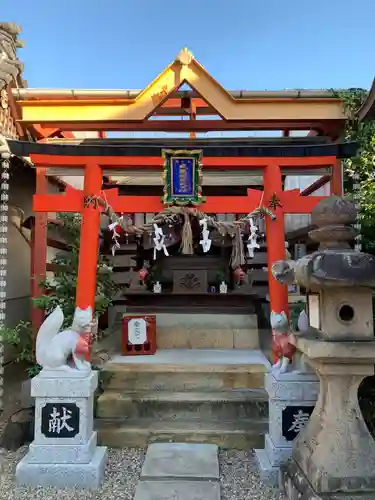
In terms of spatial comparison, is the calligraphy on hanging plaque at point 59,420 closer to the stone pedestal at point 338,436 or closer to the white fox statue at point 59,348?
the white fox statue at point 59,348

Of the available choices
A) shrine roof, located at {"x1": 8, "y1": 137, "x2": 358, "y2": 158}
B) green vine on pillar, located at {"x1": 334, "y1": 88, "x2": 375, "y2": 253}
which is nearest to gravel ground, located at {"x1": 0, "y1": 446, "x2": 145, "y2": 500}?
shrine roof, located at {"x1": 8, "y1": 137, "x2": 358, "y2": 158}

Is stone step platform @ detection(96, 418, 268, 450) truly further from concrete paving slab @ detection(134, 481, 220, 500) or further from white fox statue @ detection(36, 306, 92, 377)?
white fox statue @ detection(36, 306, 92, 377)

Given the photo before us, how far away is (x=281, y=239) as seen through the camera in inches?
204

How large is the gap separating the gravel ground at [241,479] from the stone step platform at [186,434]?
0.16m

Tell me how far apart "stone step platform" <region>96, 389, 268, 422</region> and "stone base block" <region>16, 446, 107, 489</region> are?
1.24 meters

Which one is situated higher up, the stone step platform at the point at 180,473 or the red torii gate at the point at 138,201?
the red torii gate at the point at 138,201

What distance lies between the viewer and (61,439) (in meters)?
4.53

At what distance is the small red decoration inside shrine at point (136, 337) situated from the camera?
741cm

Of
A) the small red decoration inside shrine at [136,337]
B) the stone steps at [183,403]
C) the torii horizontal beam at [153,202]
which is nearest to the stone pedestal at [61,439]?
the stone steps at [183,403]

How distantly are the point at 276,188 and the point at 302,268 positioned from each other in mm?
1830

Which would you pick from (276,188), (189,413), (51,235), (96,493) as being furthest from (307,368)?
(51,235)

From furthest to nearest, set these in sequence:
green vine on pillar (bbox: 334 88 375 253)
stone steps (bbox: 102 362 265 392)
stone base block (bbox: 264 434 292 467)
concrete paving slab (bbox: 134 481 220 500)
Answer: stone steps (bbox: 102 362 265 392)
green vine on pillar (bbox: 334 88 375 253)
stone base block (bbox: 264 434 292 467)
concrete paving slab (bbox: 134 481 220 500)

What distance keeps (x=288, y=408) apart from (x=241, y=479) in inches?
38.6

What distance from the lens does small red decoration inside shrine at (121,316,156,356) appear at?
7414mm
